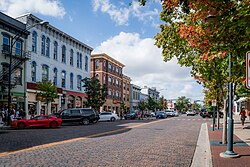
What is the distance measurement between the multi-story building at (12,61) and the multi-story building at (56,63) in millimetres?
1107

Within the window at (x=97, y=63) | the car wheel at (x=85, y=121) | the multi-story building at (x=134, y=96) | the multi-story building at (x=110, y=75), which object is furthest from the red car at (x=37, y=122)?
the multi-story building at (x=134, y=96)

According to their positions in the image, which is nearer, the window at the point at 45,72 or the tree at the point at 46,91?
the tree at the point at 46,91

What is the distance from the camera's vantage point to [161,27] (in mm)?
10945

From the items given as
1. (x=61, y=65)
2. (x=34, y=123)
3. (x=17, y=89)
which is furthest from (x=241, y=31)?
(x=61, y=65)

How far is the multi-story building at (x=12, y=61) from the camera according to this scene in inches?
1102

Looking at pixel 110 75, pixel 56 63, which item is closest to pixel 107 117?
pixel 56 63

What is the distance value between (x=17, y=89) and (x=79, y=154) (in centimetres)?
2322

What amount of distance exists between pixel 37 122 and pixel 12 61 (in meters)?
10.6

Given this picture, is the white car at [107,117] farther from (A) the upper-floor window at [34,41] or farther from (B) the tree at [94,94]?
→ (A) the upper-floor window at [34,41]

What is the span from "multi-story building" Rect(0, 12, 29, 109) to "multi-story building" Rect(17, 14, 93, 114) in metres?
1.11

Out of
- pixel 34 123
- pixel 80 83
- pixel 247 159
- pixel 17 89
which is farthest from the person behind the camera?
pixel 80 83

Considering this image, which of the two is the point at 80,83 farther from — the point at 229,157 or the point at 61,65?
the point at 229,157

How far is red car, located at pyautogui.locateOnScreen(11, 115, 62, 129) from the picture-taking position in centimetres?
2151

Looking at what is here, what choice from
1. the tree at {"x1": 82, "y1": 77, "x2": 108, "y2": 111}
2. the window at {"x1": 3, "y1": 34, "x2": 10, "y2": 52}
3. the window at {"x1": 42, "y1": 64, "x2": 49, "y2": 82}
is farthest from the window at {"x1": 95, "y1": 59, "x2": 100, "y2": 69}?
the window at {"x1": 3, "y1": 34, "x2": 10, "y2": 52}
